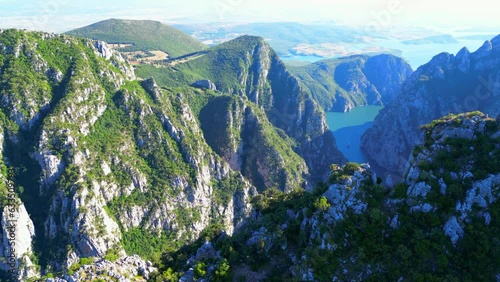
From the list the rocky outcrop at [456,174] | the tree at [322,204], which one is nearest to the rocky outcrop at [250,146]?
the rocky outcrop at [456,174]

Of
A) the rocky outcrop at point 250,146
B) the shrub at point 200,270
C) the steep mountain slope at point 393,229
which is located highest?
the steep mountain slope at point 393,229

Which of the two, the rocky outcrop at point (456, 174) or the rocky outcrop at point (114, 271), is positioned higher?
the rocky outcrop at point (456, 174)

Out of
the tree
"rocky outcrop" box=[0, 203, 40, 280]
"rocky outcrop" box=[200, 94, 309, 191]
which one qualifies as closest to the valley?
the tree

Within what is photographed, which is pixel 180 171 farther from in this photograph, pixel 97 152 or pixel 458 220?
pixel 458 220

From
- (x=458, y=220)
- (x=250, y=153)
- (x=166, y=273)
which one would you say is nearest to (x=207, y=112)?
(x=250, y=153)

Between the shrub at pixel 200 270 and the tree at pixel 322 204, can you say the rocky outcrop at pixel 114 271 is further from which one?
the tree at pixel 322 204

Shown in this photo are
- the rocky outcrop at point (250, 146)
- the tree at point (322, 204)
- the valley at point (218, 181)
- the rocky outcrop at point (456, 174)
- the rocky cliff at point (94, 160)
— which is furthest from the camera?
the rocky outcrop at point (250, 146)

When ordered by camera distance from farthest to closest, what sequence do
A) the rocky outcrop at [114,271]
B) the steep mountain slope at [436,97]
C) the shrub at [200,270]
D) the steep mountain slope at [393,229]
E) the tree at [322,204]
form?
the steep mountain slope at [436,97] → the tree at [322,204] → the shrub at [200,270] → the rocky outcrop at [114,271] → the steep mountain slope at [393,229]
